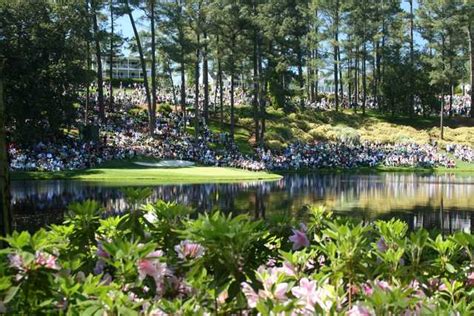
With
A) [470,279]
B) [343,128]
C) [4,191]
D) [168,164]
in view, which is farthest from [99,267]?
[343,128]

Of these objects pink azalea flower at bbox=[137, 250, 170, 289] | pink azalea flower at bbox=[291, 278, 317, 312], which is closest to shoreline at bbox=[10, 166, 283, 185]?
Result: pink azalea flower at bbox=[137, 250, 170, 289]

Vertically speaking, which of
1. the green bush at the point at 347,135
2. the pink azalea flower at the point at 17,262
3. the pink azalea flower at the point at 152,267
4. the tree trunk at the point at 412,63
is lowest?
the green bush at the point at 347,135

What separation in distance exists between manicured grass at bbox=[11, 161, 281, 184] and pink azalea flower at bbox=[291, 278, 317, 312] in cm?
2560

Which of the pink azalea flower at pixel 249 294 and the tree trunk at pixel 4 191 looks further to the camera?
the tree trunk at pixel 4 191

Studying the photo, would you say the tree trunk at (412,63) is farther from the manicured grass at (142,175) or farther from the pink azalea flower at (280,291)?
the pink azalea flower at (280,291)

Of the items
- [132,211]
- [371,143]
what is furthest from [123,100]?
[132,211]

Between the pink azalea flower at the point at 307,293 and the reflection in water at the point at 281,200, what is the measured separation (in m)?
11.3

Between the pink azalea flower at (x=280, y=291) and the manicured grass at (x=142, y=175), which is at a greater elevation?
the pink azalea flower at (x=280, y=291)

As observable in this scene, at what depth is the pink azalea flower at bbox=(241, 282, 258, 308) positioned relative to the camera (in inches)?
96.9

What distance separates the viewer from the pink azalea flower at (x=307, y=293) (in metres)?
2.45

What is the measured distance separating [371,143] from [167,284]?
166 ft

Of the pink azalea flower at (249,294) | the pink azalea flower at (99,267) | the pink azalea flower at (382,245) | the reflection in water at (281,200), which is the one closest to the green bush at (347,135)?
the reflection in water at (281,200)

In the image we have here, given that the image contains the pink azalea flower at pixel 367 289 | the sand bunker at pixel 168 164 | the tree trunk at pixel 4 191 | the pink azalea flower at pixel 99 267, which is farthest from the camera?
the sand bunker at pixel 168 164

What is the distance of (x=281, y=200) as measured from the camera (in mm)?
20594
